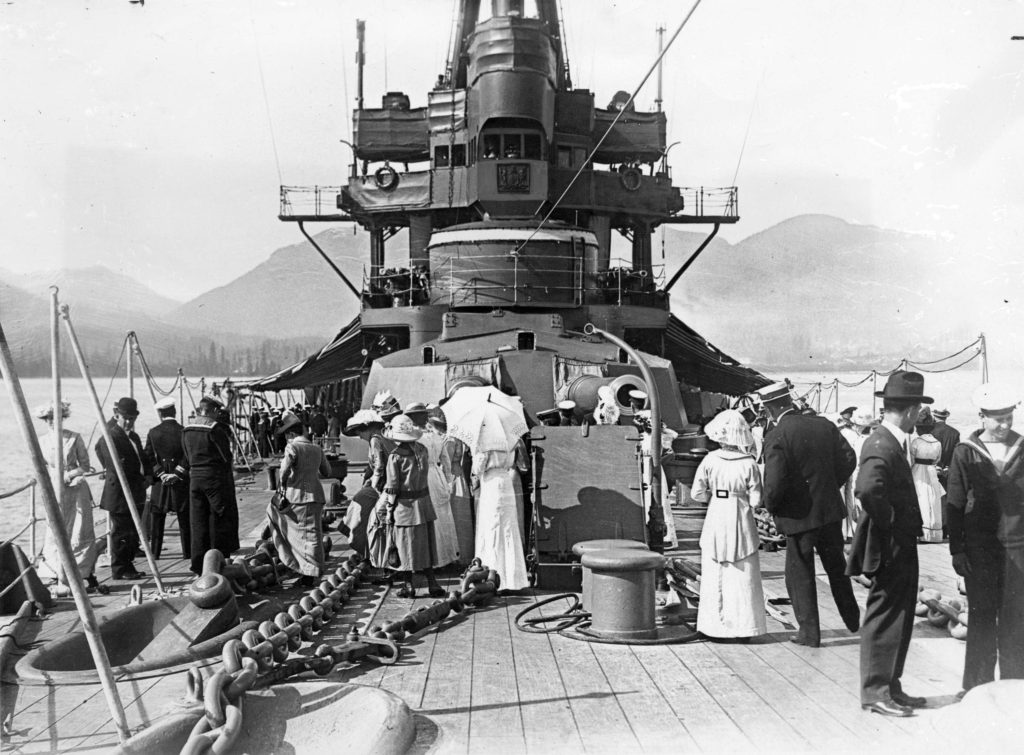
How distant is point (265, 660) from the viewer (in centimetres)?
506

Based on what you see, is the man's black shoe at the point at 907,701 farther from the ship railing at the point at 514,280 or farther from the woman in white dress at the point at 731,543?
the ship railing at the point at 514,280

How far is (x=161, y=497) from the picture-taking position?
31.1ft

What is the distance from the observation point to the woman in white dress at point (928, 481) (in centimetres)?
1074

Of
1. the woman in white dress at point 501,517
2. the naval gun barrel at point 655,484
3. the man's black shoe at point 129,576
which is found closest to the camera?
the woman in white dress at point 501,517

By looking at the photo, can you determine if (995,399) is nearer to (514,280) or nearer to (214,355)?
(514,280)

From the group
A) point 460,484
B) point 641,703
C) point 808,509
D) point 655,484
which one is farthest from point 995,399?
point 460,484

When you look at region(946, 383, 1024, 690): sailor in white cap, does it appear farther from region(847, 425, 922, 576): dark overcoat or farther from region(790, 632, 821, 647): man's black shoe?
region(790, 632, 821, 647): man's black shoe

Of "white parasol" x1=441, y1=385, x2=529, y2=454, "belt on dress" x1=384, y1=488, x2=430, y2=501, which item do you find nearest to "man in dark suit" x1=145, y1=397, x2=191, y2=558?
"belt on dress" x1=384, y1=488, x2=430, y2=501

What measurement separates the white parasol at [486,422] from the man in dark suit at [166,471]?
2868mm

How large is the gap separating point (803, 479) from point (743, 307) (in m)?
133

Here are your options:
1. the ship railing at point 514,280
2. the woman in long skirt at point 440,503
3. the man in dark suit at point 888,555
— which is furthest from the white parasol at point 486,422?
the ship railing at point 514,280

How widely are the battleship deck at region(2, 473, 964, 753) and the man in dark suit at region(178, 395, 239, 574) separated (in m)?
1.64

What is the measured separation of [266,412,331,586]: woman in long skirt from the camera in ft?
27.0

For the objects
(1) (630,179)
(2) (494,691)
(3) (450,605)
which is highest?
(1) (630,179)
